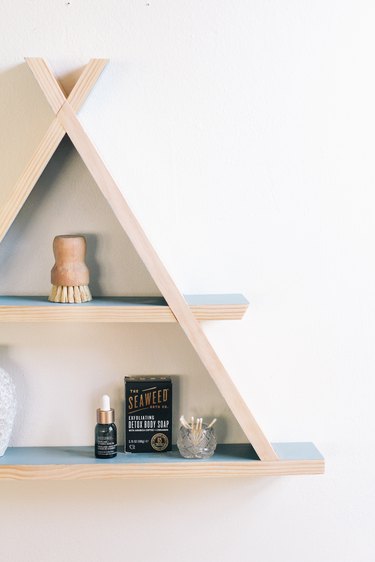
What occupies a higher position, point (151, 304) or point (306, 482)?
point (151, 304)

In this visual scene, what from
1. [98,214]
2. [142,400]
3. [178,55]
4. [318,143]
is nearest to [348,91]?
[318,143]

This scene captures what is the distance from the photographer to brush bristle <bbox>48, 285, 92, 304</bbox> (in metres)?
1.40

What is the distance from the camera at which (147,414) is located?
4.82 feet

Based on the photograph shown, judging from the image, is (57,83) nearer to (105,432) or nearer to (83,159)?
(83,159)

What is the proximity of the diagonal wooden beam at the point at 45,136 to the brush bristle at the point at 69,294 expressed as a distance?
135 millimetres

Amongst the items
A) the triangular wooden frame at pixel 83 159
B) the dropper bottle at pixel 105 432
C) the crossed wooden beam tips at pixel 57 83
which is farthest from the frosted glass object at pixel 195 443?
the crossed wooden beam tips at pixel 57 83

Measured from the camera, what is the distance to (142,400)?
4.81ft

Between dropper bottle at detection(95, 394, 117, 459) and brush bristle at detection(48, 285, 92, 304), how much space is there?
6.7 inches

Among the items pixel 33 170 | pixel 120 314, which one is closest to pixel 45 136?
pixel 33 170

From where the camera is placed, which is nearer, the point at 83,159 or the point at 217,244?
the point at 83,159

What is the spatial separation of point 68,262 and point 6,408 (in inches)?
10.5

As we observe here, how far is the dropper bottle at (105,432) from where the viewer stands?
144 centimetres

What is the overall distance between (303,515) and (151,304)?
1.59 ft

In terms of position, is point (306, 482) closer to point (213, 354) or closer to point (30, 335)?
point (213, 354)
